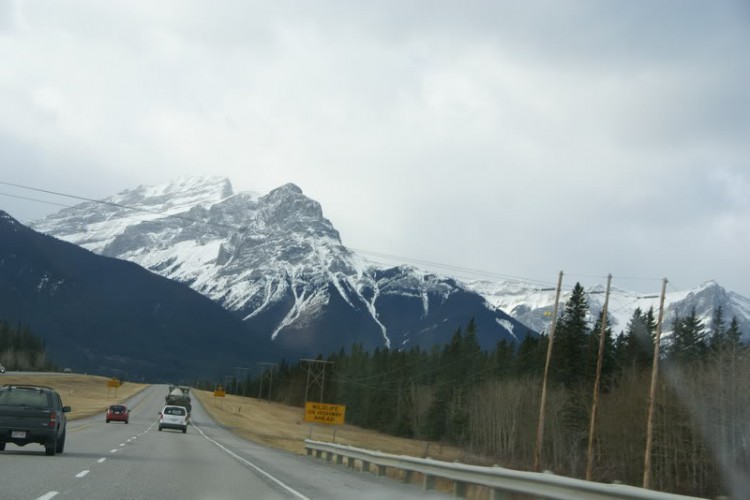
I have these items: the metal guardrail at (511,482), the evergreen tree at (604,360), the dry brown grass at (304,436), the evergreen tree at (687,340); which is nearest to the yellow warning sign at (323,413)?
the dry brown grass at (304,436)

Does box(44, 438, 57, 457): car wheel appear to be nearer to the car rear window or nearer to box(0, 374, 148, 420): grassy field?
the car rear window

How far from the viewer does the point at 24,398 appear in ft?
79.9

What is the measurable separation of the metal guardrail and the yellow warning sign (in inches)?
1045

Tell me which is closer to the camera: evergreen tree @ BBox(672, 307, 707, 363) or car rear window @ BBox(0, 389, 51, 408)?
car rear window @ BBox(0, 389, 51, 408)

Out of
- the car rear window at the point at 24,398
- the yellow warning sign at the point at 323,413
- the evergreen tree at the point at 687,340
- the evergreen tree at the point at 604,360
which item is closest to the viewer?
the car rear window at the point at 24,398

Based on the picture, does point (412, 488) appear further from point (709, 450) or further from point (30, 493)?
point (709, 450)

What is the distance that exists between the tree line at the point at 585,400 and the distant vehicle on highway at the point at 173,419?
75.7 ft

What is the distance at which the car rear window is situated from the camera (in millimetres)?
24078

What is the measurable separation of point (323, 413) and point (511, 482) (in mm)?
40019

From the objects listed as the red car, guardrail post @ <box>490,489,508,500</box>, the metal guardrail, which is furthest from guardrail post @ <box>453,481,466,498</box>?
the red car

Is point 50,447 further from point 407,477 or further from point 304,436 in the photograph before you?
point 304,436

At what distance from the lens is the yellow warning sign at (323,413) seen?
54.2m

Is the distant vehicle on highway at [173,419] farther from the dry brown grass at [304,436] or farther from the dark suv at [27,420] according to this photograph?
the dark suv at [27,420]

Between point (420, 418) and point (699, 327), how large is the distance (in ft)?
151
